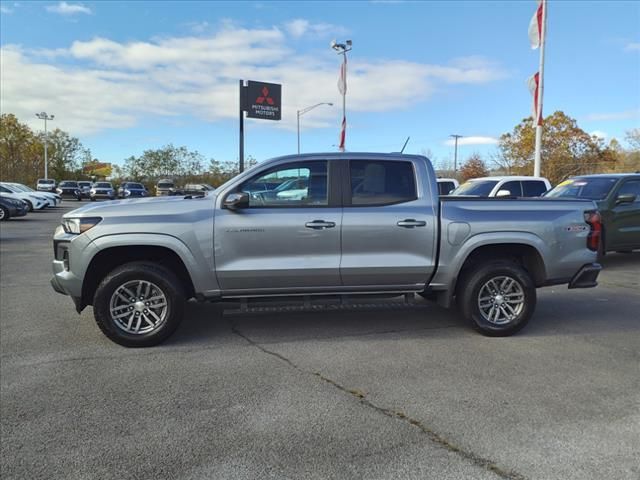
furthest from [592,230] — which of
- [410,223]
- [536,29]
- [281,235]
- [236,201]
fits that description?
[536,29]

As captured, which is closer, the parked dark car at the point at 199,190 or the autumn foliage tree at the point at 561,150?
the parked dark car at the point at 199,190

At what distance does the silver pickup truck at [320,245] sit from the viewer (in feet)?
16.5

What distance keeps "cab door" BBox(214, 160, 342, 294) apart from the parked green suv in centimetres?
651

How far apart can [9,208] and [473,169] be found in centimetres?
4703

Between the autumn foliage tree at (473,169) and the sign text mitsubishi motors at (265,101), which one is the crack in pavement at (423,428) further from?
the autumn foliage tree at (473,169)

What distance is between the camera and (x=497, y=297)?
18.2 ft

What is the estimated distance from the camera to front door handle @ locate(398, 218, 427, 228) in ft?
17.3

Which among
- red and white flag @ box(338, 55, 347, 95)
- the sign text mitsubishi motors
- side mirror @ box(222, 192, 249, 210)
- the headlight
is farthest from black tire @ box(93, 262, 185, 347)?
the sign text mitsubishi motors

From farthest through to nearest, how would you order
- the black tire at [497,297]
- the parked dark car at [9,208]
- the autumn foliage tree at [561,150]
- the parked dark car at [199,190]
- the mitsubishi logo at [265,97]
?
the autumn foliage tree at [561,150] → the mitsubishi logo at [265,97] → the parked dark car at [9,208] → the parked dark car at [199,190] → the black tire at [497,297]

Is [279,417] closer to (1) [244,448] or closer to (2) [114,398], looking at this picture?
(1) [244,448]

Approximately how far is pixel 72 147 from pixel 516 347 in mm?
71161

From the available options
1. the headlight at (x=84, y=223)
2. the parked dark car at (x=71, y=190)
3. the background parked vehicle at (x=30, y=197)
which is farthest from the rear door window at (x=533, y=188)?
the parked dark car at (x=71, y=190)

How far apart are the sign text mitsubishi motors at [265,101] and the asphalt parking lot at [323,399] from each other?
25877mm

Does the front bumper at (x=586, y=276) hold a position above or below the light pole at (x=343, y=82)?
below
